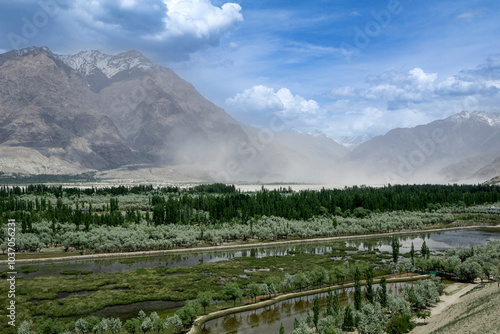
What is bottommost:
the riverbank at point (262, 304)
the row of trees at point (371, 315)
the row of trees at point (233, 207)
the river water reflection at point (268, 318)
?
the river water reflection at point (268, 318)

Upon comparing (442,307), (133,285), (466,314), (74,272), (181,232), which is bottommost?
(442,307)

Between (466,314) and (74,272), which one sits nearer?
(466,314)

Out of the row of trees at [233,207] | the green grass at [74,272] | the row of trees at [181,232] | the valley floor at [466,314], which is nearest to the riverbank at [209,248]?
the row of trees at [181,232]

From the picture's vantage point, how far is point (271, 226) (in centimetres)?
12762

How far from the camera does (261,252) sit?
4163 inches

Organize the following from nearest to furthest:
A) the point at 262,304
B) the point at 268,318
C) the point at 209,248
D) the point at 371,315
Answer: the point at 371,315
the point at 268,318
the point at 262,304
the point at 209,248

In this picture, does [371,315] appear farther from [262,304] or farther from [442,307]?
[262,304]

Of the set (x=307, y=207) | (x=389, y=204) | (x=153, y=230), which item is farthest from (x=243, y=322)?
(x=389, y=204)

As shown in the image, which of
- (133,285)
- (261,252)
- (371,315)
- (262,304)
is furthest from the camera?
(261,252)

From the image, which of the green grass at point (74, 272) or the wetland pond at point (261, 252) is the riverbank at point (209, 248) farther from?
the green grass at point (74, 272)

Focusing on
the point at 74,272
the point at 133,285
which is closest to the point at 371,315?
the point at 133,285

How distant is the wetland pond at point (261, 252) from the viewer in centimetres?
8625

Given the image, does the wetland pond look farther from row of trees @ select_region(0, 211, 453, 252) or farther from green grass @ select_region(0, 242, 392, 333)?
row of trees @ select_region(0, 211, 453, 252)

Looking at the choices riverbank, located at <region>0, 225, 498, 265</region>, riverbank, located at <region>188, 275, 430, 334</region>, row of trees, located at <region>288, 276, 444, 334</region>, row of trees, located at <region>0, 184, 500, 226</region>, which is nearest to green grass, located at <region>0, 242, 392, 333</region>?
riverbank, located at <region>188, 275, 430, 334</region>
